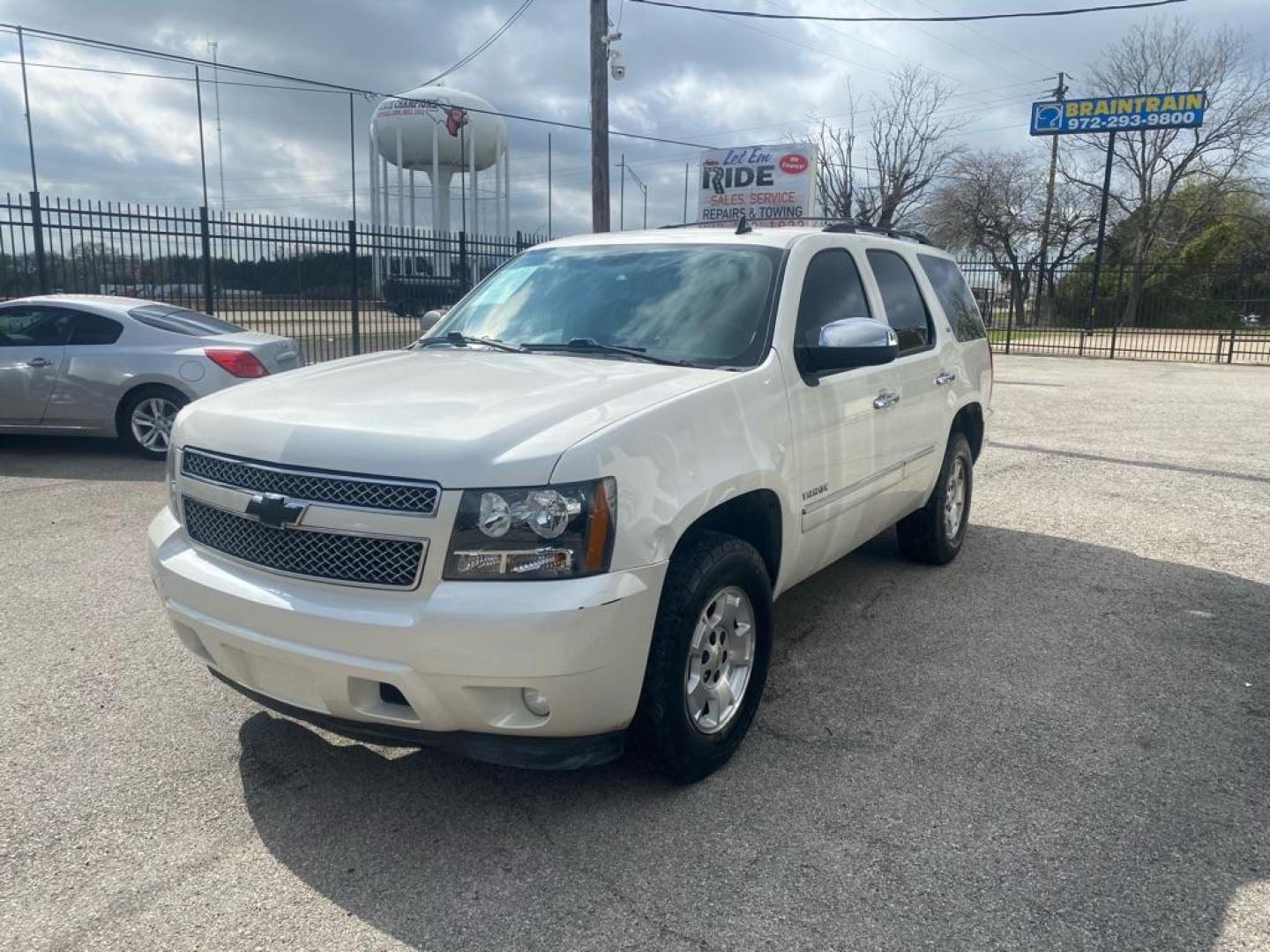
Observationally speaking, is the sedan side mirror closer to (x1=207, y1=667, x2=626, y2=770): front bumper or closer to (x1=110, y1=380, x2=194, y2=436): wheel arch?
(x1=207, y1=667, x2=626, y2=770): front bumper

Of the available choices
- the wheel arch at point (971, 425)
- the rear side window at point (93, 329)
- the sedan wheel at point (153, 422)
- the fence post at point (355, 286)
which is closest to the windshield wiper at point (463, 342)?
the wheel arch at point (971, 425)

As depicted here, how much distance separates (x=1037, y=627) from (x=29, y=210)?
13203mm

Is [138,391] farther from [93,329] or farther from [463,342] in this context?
[463,342]

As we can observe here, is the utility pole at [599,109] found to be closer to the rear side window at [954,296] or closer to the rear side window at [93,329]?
the rear side window at [93,329]

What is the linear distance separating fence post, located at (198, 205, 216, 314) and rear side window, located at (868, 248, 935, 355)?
12086 mm

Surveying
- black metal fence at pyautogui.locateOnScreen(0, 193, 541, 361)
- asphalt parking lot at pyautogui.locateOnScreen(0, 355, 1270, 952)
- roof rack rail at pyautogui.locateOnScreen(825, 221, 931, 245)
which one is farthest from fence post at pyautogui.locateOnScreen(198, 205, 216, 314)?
roof rack rail at pyautogui.locateOnScreen(825, 221, 931, 245)

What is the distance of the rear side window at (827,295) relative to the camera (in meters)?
4.04

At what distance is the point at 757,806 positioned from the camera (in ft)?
10.5

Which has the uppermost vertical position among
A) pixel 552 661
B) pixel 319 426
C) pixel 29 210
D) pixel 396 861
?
pixel 29 210

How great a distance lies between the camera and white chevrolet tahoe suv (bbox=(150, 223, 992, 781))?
2.70m

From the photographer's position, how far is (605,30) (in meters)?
15.1

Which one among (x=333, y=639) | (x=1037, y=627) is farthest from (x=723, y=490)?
(x=1037, y=627)

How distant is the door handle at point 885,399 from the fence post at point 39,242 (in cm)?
1230

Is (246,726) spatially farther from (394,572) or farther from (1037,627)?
(1037,627)
